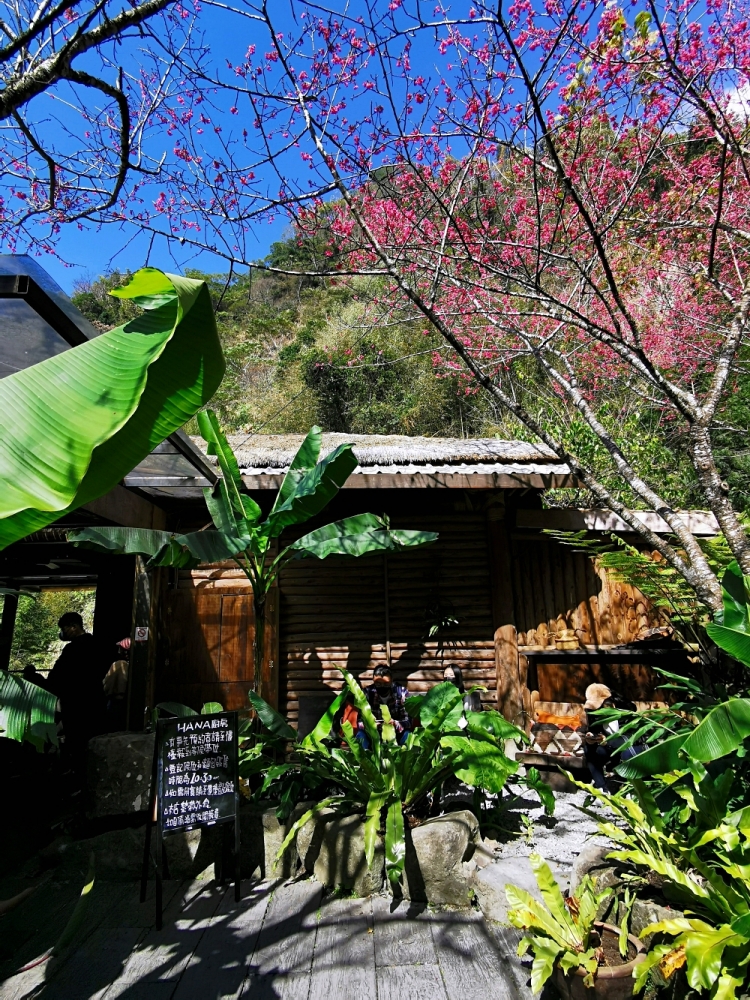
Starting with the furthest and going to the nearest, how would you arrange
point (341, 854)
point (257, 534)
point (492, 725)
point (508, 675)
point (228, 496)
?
point (508, 675), point (228, 496), point (257, 534), point (492, 725), point (341, 854)

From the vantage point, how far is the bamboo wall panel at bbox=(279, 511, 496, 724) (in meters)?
7.15

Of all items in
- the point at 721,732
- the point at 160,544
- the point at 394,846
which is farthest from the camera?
the point at 160,544

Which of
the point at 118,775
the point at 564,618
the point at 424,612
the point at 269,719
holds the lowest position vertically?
the point at 118,775

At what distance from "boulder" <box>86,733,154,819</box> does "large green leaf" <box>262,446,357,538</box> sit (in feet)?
6.41

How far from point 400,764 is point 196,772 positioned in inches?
53.8

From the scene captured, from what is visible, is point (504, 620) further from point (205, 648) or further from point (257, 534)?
point (205, 648)

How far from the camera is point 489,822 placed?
14.2 ft

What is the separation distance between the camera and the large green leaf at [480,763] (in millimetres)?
3957

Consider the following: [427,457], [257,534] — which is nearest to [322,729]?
[257,534]

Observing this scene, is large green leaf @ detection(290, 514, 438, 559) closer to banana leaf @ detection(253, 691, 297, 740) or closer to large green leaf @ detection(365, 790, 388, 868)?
banana leaf @ detection(253, 691, 297, 740)

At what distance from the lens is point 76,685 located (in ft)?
20.3

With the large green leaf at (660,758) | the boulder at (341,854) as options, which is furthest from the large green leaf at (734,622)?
the boulder at (341,854)

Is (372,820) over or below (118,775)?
below

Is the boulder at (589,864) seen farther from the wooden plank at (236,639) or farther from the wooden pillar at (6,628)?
the wooden pillar at (6,628)
